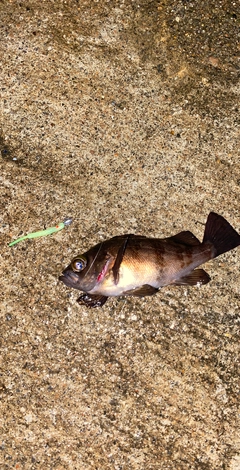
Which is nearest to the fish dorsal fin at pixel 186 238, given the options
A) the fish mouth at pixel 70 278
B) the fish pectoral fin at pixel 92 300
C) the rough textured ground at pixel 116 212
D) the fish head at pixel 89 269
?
the rough textured ground at pixel 116 212

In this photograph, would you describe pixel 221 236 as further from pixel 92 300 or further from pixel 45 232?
pixel 45 232

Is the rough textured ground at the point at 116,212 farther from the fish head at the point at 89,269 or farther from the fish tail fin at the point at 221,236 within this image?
the fish head at the point at 89,269

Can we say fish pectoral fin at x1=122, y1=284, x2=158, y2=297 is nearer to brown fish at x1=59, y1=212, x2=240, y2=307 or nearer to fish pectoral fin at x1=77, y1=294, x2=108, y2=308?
brown fish at x1=59, y1=212, x2=240, y2=307

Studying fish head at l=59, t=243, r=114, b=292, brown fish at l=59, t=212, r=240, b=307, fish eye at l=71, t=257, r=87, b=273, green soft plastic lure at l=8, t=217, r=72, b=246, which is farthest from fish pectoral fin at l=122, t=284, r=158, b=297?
green soft plastic lure at l=8, t=217, r=72, b=246

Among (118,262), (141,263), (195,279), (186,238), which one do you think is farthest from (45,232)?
(195,279)

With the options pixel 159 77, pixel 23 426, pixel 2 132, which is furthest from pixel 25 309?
pixel 159 77

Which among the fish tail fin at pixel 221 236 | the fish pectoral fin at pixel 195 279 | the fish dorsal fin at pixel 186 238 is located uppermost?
the fish tail fin at pixel 221 236
